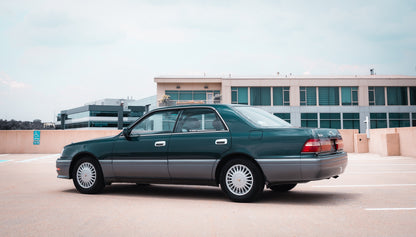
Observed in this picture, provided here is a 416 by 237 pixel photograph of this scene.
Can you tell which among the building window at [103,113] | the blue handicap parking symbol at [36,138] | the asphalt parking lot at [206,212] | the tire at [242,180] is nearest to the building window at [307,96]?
the blue handicap parking symbol at [36,138]

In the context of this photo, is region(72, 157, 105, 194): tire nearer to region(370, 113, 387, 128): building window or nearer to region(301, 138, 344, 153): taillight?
region(301, 138, 344, 153): taillight

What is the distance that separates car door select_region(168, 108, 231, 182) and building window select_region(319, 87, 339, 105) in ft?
144

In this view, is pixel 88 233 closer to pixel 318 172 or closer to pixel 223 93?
pixel 318 172

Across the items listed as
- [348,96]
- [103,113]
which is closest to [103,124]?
[103,113]

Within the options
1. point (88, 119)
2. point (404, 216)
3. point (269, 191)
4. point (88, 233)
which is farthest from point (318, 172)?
point (88, 119)

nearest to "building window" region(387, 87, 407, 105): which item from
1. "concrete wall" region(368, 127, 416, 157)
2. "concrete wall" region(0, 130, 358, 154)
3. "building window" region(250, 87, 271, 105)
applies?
"building window" region(250, 87, 271, 105)

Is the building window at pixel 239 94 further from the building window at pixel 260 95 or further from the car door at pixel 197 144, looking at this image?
the car door at pixel 197 144

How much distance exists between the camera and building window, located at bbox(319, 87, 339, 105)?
48.6 meters

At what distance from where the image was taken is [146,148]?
7062 millimetres

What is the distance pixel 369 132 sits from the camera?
22.9 m

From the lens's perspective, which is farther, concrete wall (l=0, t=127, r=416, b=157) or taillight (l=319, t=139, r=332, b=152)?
concrete wall (l=0, t=127, r=416, b=157)

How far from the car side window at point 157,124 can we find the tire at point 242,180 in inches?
53.6

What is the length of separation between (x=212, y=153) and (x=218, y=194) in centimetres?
121

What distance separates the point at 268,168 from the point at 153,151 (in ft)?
6.84
